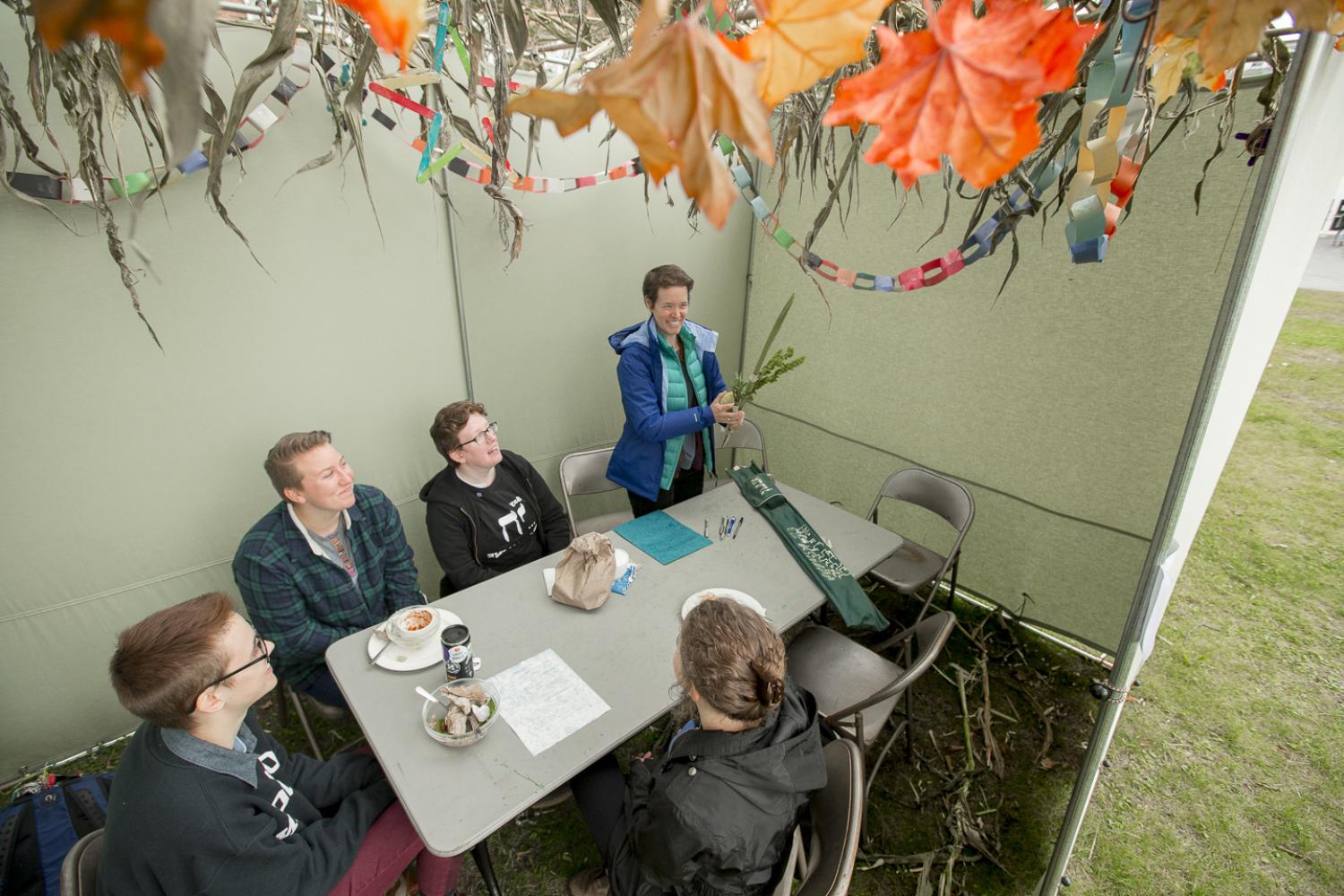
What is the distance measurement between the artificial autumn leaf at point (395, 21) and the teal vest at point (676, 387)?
241 cm

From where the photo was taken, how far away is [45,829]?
5.22 ft

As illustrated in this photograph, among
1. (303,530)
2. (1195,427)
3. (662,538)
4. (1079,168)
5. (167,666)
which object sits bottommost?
(662,538)

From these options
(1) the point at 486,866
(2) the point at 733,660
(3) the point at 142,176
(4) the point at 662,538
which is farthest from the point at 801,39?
(3) the point at 142,176

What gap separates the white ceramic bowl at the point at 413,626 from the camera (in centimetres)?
169

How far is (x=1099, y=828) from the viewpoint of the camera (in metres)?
2.08

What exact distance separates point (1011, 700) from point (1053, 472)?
1.08 meters

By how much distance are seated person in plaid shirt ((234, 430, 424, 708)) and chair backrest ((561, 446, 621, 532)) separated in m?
0.93

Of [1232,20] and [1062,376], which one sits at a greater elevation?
[1232,20]

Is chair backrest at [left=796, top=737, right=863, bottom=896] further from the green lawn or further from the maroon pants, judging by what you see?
the green lawn

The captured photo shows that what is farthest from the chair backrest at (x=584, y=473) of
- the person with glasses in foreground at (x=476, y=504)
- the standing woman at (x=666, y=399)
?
the person with glasses in foreground at (x=476, y=504)

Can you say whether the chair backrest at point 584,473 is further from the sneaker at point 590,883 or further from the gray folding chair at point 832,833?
the gray folding chair at point 832,833

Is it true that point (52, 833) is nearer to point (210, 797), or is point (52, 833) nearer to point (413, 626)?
point (210, 797)

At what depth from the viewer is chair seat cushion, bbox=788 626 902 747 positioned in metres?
2.03

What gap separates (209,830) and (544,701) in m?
0.72
